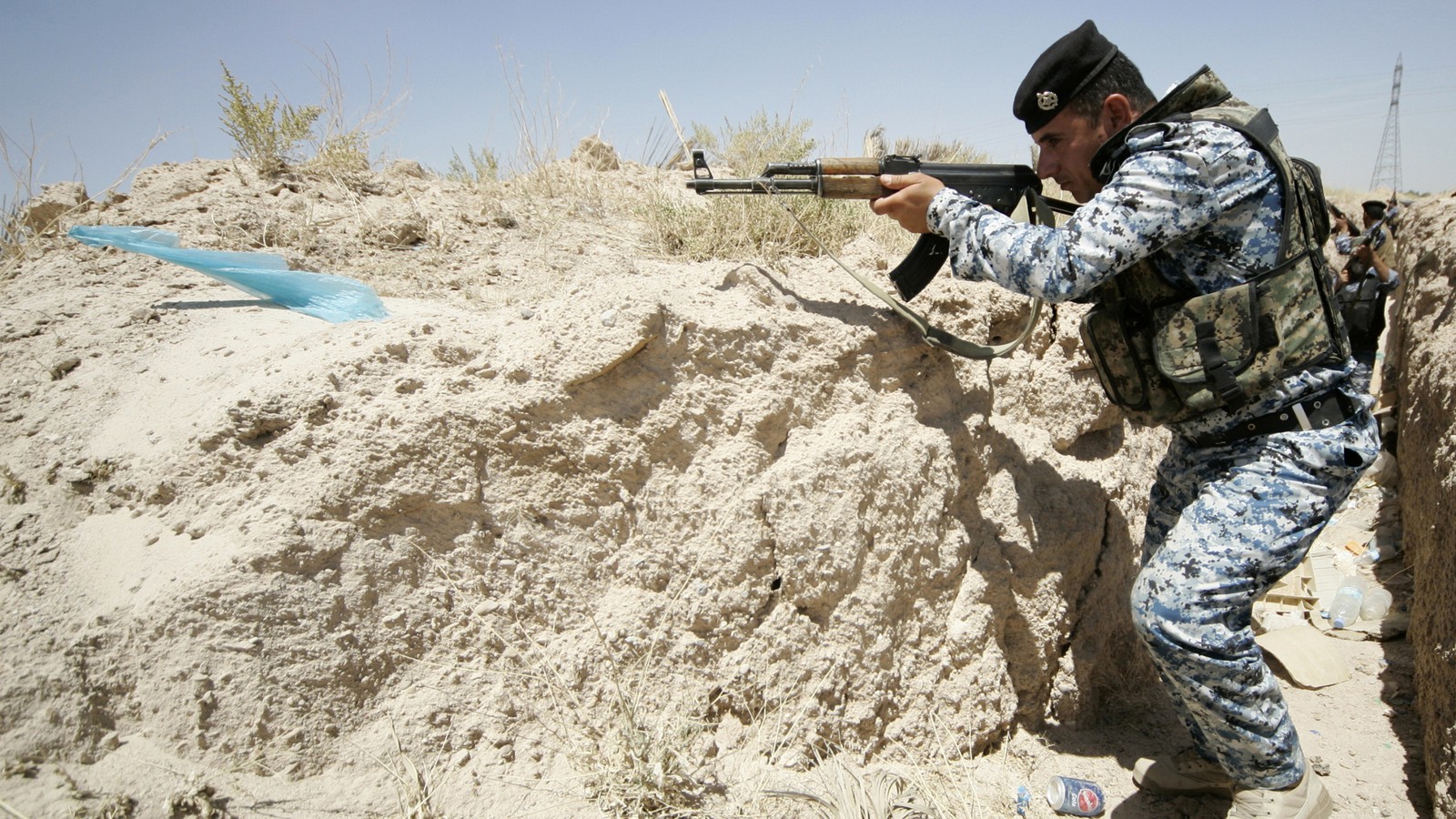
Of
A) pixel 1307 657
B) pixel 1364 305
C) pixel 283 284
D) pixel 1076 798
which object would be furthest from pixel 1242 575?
pixel 1364 305

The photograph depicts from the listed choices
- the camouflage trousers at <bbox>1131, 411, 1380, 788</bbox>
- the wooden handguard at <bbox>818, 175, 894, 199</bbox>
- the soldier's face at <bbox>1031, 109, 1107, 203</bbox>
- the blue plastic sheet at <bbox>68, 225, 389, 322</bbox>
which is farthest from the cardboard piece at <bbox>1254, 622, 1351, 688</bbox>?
the blue plastic sheet at <bbox>68, 225, 389, 322</bbox>

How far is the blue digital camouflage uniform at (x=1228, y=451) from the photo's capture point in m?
1.93

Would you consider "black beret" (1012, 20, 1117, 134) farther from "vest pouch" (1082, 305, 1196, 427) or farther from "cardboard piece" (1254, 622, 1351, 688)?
"cardboard piece" (1254, 622, 1351, 688)

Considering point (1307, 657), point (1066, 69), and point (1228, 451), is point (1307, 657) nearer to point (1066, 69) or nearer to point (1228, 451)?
point (1228, 451)

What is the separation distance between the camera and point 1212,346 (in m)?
2.02

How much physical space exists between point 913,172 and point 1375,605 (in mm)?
3246

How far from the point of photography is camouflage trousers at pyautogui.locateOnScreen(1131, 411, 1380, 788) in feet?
6.56

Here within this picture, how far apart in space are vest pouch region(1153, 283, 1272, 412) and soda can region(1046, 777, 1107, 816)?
1268 millimetres

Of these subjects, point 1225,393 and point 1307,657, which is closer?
point 1225,393

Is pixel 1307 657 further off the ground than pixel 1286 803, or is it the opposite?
pixel 1286 803

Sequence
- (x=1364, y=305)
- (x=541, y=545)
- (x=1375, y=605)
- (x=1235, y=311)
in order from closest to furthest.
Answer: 1. (x=1235, y=311)
2. (x=541, y=545)
3. (x=1375, y=605)
4. (x=1364, y=305)

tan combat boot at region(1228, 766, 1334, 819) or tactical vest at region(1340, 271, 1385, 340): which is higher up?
tactical vest at region(1340, 271, 1385, 340)

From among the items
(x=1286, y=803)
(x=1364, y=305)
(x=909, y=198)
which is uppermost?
(x=909, y=198)

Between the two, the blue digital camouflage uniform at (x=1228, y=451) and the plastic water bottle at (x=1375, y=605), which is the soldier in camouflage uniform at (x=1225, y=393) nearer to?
the blue digital camouflage uniform at (x=1228, y=451)
